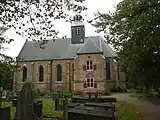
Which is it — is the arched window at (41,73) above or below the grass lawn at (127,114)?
above

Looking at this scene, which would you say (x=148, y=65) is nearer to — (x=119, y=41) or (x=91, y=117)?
(x=119, y=41)

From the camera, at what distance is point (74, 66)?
144 ft

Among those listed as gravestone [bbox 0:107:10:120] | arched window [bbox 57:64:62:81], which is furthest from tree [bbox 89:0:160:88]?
arched window [bbox 57:64:62:81]

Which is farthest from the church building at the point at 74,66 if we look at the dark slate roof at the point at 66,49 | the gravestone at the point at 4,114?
the gravestone at the point at 4,114

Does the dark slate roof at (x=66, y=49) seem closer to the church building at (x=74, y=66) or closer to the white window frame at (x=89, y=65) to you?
the church building at (x=74, y=66)

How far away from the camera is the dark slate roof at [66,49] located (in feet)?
143

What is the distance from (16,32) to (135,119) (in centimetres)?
748

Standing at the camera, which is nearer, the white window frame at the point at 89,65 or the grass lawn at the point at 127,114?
the grass lawn at the point at 127,114

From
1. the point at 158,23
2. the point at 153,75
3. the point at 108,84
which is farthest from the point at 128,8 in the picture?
the point at 108,84

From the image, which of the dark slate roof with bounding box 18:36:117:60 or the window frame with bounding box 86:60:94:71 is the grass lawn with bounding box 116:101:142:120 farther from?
the dark slate roof with bounding box 18:36:117:60

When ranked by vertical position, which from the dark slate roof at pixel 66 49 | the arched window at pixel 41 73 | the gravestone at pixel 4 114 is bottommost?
the gravestone at pixel 4 114

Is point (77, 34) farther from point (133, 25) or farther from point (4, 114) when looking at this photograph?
point (4, 114)

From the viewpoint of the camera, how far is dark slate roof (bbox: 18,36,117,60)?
143 feet

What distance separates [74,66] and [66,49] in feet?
20.3
